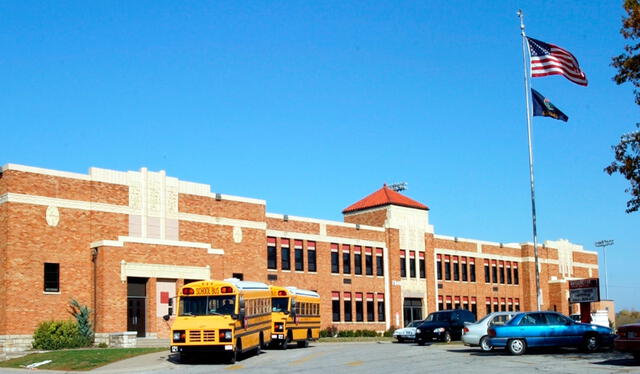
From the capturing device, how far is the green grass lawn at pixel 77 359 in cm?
2798

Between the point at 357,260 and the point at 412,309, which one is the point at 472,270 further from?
the point at 357,260

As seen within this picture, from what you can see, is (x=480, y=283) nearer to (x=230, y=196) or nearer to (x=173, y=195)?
(x=230, y=196)

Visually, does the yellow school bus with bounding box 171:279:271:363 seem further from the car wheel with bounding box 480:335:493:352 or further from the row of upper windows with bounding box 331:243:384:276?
the row of upper windows with bounding box 331:243:384:276

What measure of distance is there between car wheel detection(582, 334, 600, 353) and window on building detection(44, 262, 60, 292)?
2689 centimetres

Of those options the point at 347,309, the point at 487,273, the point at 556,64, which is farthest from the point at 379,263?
the point at 556,64

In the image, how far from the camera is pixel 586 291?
37.6m

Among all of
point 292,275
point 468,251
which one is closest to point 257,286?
point 292,275

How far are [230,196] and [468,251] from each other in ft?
104

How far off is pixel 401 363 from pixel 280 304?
388 inches

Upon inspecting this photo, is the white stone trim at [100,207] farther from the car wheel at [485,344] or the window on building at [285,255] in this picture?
the car wheel at [485,344]

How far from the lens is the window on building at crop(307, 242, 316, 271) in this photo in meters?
59.9

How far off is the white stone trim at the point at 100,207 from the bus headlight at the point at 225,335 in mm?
18869

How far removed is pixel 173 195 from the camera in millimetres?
48750

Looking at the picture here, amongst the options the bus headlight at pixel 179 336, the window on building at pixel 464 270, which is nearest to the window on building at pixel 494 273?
the window on building at pixel 464 270
